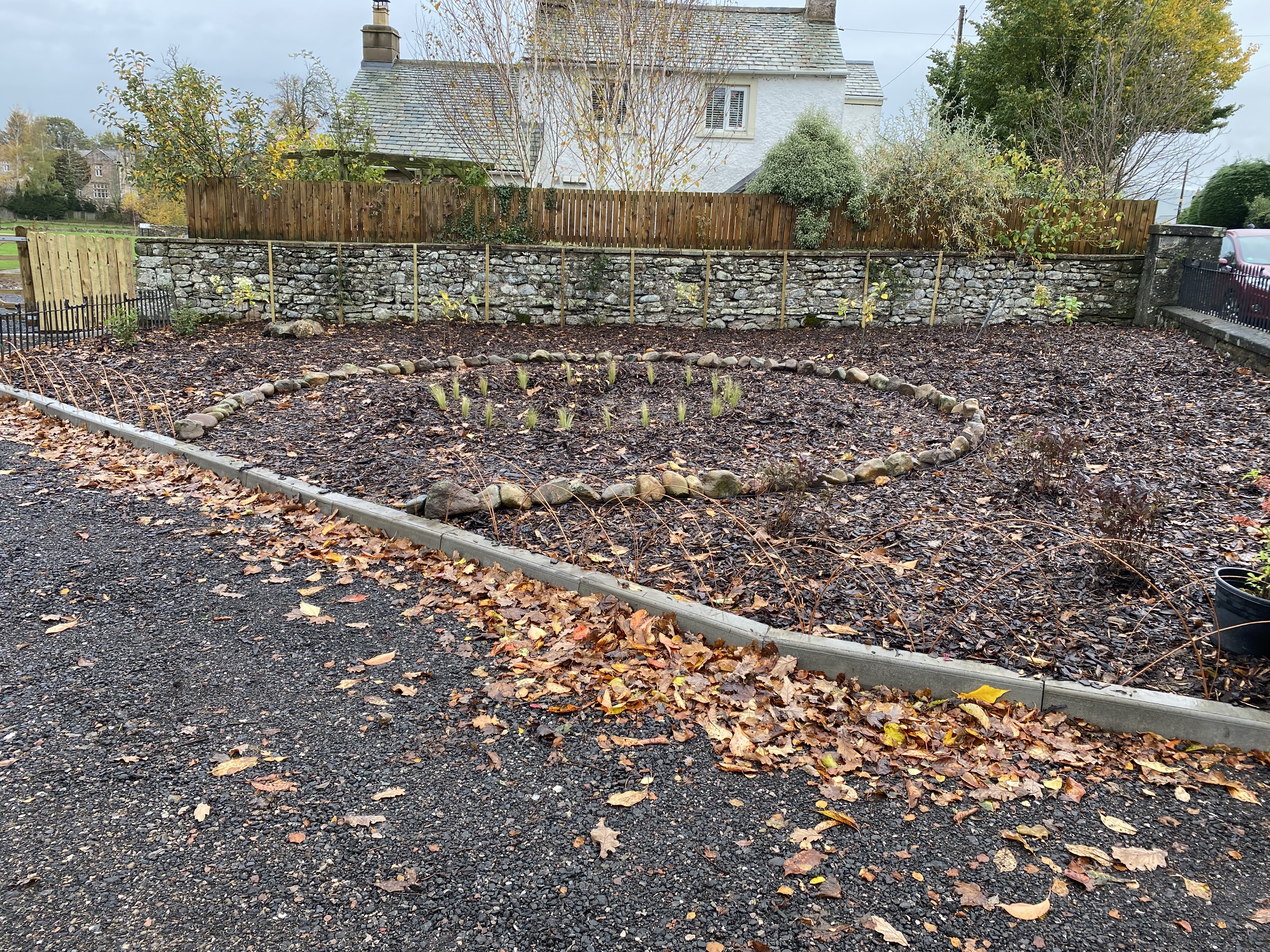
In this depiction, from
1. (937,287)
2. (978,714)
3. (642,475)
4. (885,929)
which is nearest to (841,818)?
(885,929)

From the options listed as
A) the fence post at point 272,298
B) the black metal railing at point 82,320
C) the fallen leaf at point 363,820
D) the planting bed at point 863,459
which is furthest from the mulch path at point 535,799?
the fence post at point 272,298

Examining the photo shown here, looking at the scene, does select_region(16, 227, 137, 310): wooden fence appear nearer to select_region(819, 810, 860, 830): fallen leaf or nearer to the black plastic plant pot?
select_region(819, 810, 860, 830): fallen leaf

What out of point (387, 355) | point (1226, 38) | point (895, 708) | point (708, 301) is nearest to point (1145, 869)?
point (895, 708)

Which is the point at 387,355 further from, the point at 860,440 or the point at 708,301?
the point at 860,440

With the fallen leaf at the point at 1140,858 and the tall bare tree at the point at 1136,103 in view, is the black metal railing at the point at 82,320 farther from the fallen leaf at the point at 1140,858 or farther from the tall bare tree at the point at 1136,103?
the tall bare tree at the point at 1136,103

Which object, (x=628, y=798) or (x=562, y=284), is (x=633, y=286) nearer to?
(x=562, y=284)

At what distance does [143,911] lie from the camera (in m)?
2.18

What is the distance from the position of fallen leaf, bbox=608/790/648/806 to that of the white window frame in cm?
2131

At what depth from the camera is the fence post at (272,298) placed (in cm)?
1295

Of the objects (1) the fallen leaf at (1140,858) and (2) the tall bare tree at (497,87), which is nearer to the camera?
(1) the fallen leaf at (1140,858)

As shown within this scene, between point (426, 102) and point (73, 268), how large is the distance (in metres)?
12.1

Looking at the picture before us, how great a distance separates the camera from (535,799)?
270cm

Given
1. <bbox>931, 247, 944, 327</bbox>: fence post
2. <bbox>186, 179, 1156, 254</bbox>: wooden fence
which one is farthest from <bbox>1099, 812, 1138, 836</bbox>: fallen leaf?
<bbox>186, 179, 1156, 254</bbox>: wooden fence

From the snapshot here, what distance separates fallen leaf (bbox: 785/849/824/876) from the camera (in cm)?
238
